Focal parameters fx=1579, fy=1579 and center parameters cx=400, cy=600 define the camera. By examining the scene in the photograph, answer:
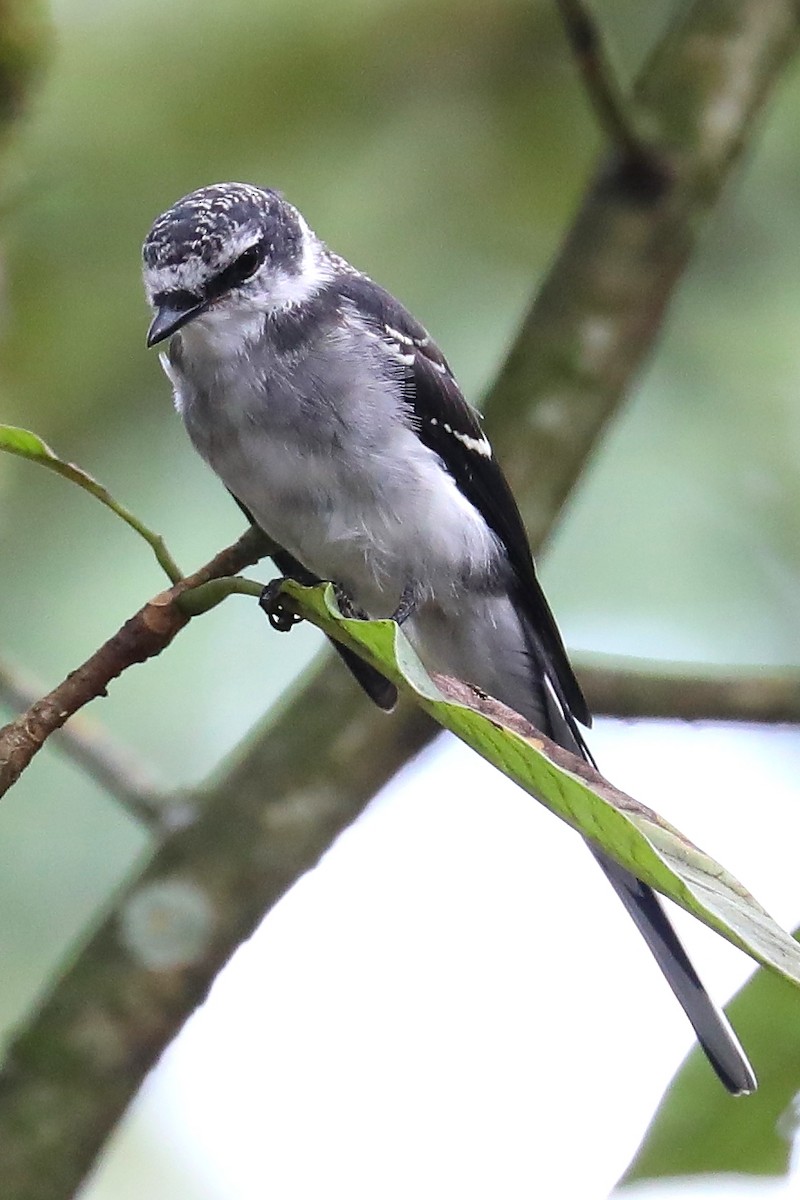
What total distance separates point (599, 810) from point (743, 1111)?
37.7 inches

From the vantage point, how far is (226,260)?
2900mm

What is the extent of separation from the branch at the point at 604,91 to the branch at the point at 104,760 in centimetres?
167

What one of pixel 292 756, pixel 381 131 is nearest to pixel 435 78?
pixel 381 131

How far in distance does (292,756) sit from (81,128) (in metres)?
1.95

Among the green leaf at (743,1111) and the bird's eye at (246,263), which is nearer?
the green leaf at (743,1111)

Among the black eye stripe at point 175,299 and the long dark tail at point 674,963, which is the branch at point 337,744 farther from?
the black eye stripe at point 175,299

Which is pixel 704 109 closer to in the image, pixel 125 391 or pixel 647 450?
pixel 647 450

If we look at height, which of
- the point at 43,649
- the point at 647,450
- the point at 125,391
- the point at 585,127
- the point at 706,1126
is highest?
the point at 585,127

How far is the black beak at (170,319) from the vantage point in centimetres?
270

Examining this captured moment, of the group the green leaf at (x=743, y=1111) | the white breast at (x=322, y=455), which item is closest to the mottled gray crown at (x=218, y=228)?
the white breast at (x=322, y=455)

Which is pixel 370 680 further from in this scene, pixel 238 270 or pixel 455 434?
pixel 238 270

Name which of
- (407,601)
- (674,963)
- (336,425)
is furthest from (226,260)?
(674,963)

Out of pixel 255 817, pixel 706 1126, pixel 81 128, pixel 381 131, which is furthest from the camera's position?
pixel 381 131

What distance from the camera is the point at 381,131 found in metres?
4.34
